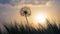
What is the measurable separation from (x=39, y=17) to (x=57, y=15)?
18cm

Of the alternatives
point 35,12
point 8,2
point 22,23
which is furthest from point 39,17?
point 8,2

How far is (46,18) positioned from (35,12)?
0.12m

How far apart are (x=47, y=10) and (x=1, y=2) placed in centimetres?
46

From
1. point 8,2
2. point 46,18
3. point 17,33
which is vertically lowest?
point 17,33

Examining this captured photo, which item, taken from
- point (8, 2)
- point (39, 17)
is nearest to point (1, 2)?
point (8, 2)

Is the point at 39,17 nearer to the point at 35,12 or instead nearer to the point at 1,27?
the point at 35,12

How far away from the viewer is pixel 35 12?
171 centimetres

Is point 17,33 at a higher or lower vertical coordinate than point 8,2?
lower

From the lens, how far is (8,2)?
173 centimetres

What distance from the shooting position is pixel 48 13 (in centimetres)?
172

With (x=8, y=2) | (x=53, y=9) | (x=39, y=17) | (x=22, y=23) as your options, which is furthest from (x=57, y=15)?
(x=8, y=2)

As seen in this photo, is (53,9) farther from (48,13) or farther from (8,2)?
(8,2)

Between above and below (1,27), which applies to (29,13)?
above

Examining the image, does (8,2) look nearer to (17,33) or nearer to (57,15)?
(17,33)
